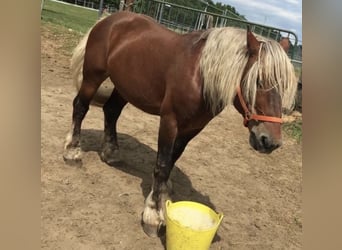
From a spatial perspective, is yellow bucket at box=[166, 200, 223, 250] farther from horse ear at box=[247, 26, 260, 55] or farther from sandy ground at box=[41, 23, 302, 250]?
horse ear at box=[247, 26, 260, 55]

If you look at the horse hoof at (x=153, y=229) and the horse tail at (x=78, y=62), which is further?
the horse tail at (x=78, y=62)

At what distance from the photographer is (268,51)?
1.26 m

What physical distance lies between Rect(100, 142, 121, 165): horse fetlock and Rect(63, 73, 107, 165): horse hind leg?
0.16 m

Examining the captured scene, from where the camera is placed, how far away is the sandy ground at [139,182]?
4.95ft

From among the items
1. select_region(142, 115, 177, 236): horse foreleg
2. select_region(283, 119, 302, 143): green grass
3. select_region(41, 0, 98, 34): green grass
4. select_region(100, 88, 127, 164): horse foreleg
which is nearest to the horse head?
select_region(142, 115, 177, 236): horse foreleg

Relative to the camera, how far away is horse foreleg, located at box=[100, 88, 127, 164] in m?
2.00

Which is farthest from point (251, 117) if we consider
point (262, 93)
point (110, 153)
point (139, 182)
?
point (110, 153)

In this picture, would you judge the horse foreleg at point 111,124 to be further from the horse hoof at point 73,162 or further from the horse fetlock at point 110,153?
the horse hoof at point 73,162

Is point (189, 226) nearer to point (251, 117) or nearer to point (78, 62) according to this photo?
point (251, 117)

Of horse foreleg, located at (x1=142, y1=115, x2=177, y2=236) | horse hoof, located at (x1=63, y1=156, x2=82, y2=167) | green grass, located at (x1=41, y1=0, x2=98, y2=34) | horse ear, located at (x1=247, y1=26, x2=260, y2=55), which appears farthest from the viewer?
horse hoof, located at (x1=63, y1=156, x2=82, y2=167)

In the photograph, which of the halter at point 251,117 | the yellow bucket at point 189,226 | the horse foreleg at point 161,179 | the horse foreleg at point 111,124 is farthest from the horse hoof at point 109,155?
the halter at point 251,117

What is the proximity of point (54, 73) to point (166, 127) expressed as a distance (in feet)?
2.22

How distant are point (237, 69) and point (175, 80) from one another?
0.89 ft
